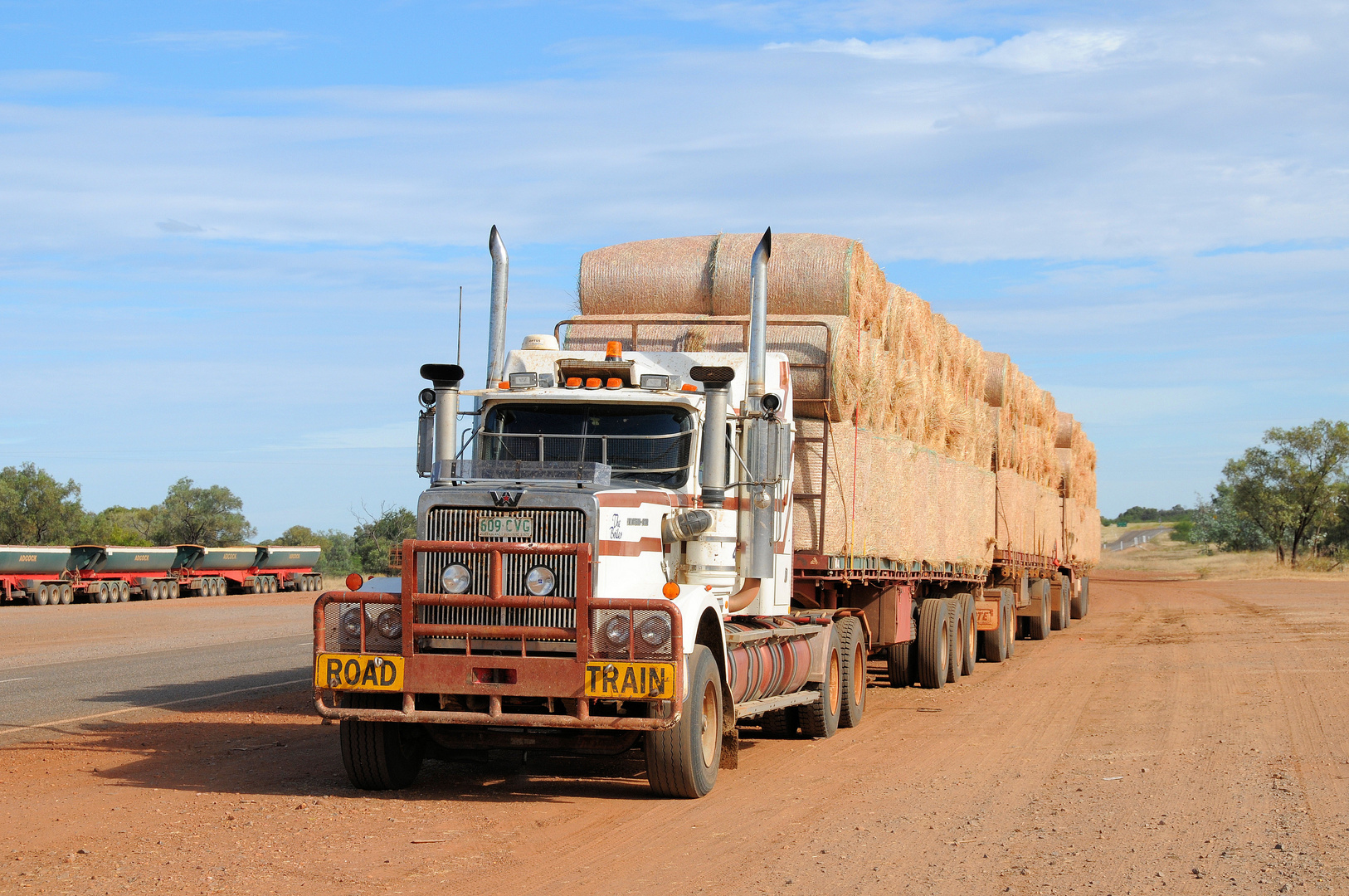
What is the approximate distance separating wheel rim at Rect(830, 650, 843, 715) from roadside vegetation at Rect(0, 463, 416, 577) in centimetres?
5217

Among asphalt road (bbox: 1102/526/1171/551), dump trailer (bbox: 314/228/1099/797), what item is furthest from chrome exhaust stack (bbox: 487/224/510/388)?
asphalt road (bbox: 1102/526/1171/551)

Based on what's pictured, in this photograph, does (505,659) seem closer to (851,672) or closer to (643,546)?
(643,546)

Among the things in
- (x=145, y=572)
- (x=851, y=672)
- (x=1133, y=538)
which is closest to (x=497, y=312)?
(x=851, y=672)

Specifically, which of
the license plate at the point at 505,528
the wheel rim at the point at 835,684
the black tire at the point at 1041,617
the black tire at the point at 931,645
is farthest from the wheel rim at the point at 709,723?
the black tire at the point at 1041,617

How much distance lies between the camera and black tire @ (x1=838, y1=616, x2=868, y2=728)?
13.4 meters

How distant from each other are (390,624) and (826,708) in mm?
4986

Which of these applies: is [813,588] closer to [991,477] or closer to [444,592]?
[444,592]

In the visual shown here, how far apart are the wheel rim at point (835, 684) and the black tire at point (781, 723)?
→ 40cm

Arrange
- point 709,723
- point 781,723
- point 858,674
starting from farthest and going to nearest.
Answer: point 858,674 < point 781,723 < point 709,723

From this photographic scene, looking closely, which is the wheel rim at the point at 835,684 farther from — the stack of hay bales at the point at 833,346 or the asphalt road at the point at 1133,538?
the asphalt road at the point at 1133,538

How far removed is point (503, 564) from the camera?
8.67m

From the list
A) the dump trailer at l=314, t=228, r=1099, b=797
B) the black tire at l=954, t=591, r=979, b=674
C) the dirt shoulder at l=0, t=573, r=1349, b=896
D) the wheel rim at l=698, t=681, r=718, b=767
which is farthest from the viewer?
the black tire at l=954, t=591, r=979, b=674

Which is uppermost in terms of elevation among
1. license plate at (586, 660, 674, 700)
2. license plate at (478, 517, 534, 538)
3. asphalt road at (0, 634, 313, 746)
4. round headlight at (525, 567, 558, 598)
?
license plate at (478, 517, 534, 538)

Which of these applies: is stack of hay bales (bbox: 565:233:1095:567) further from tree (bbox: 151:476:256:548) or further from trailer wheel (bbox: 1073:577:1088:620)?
tree (bbox: 151:476:256:548)
